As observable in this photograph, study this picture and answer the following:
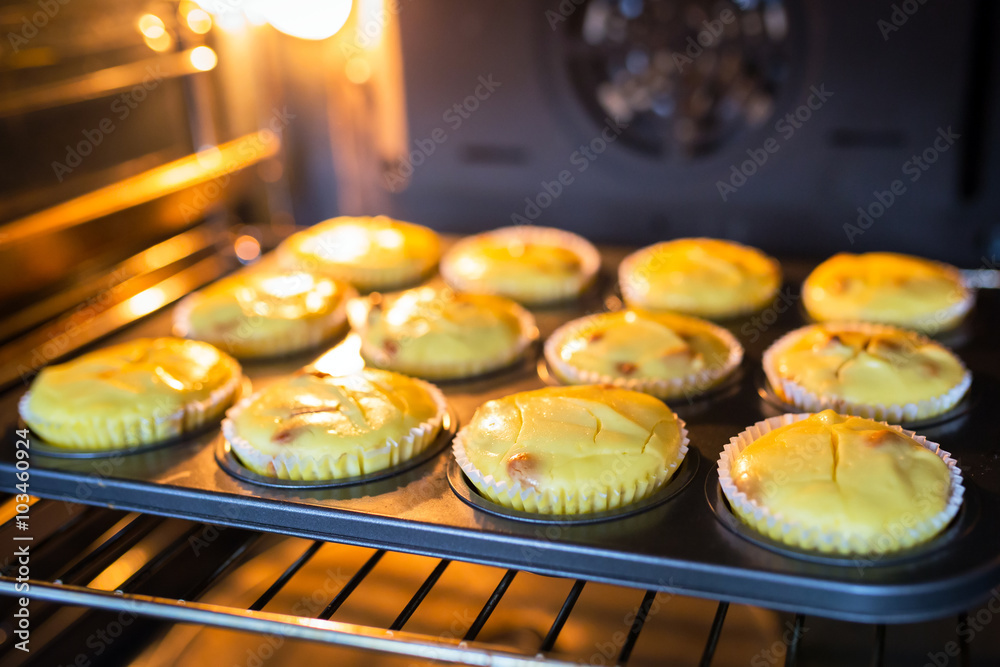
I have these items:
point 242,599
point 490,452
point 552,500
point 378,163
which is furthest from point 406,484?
point 378,163

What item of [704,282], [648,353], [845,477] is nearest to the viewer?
[845,477]

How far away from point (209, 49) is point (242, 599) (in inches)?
65.2

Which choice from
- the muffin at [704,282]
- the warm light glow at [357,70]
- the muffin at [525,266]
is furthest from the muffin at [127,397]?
the warm light glow at [357,70]

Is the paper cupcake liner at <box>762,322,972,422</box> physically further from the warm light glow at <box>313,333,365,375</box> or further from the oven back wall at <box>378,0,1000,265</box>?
the warm light glow at <box>313,333,365,375</box>

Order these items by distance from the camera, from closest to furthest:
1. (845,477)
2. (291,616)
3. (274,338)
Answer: (291,616) → (845,477) → (274,338)

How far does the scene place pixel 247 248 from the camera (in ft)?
9.02

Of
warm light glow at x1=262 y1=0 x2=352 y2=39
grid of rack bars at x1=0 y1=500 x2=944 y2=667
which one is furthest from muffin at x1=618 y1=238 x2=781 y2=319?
warm light glow at x1=262 y1=0 x2=352 y2=39

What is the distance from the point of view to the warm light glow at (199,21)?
2561mm

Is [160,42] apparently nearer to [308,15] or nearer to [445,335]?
[308,15]

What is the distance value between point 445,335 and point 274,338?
426 millimetres

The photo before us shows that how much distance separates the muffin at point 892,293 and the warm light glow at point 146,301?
1.68m

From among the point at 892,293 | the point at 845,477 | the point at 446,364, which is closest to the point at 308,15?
the point at 446,364

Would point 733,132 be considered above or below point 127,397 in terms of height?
above

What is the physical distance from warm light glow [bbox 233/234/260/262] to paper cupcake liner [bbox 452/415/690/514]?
4.65 ft
